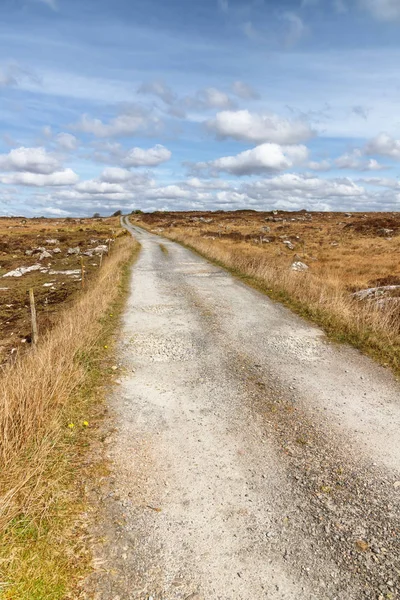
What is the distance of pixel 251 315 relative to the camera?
11680 millimetres

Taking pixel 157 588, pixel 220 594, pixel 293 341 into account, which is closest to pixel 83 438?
pixel 157 588

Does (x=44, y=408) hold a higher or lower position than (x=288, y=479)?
higher

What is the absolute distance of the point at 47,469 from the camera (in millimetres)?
4266

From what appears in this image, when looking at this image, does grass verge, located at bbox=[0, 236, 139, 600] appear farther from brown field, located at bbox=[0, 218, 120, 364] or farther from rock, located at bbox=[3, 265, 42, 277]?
rock, located at bbox=[3, 265, 42, 277]

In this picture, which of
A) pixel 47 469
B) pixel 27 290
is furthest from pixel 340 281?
pixel 47 469

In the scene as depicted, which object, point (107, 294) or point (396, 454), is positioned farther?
point (107, 294)

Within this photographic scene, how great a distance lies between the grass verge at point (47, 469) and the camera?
3076mm

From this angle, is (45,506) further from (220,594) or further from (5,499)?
(220,594)

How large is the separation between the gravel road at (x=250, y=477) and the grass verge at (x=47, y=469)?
0.88 ft

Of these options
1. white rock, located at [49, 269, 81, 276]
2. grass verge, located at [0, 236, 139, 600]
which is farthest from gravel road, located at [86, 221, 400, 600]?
white rock, located at [49, 269, 81, 276]

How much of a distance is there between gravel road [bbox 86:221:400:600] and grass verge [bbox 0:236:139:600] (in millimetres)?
267

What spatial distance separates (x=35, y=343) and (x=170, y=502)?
5445 millimetres

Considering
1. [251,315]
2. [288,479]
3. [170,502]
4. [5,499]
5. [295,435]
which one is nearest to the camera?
[5,499]

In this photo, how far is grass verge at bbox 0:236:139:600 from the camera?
3.08 m
